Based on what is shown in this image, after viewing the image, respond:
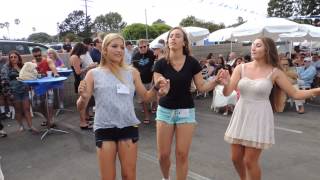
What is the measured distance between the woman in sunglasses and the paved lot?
480 millimetres

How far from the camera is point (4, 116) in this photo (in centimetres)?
883

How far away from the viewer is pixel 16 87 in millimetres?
7105

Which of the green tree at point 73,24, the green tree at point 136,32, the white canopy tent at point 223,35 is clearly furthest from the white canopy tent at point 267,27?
the green tree at point 73,24

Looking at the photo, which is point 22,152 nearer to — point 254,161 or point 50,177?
point 50,177

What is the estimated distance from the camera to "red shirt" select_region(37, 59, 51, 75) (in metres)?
7.58

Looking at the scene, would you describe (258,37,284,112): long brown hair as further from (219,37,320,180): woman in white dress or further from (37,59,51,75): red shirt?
(37,59,51,75): red shirt

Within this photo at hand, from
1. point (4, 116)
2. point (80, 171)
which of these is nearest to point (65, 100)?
point (4, 116)

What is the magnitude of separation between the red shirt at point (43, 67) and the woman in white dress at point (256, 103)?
16.3 ft

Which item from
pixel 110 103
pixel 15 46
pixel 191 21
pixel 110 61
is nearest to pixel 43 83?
pixel 110 61

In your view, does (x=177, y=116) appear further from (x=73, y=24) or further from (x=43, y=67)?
(x=73, y=24)

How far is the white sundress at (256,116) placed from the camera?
360 centimetres

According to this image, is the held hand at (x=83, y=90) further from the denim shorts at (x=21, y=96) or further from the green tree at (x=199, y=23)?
the green tree at (x=199, y=23)

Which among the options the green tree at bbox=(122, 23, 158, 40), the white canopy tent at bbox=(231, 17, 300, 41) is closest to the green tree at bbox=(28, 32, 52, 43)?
the green tree at bbox=(122, 23, 158, 40)

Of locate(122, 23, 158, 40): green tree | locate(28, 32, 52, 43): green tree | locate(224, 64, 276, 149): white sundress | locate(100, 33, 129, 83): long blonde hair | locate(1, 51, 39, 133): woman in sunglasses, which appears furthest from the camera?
locate(28, 32, 52, 43): green tree
